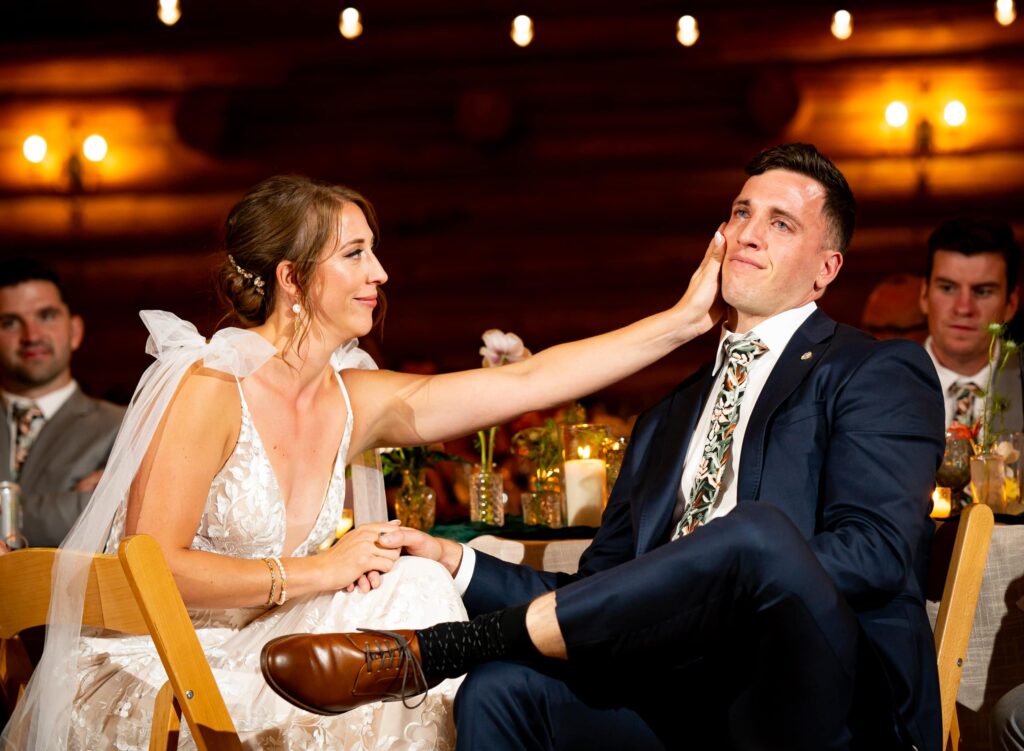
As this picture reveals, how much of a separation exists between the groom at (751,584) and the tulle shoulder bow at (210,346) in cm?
55

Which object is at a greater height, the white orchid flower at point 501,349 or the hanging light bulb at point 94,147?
the hanging light bulb at point 94,147

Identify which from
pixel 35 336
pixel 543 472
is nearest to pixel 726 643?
pixel 543 472

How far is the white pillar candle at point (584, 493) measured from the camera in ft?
11.6

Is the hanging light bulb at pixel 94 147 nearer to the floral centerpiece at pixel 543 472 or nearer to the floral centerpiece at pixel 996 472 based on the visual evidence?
the floral centerpiece at pixel 543 472

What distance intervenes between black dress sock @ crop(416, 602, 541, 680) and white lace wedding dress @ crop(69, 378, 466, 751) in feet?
0.54

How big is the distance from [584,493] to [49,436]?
2.66 metres

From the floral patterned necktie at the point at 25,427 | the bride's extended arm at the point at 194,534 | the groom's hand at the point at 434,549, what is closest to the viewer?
the bride's extended arm at the point at 194,534

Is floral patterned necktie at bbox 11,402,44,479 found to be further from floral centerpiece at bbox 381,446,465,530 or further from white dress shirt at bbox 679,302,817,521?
white dress shirt at bbox 679,302,817,521

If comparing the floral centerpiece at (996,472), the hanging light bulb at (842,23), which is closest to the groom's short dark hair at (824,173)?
the floral centerpiece at (996,472)

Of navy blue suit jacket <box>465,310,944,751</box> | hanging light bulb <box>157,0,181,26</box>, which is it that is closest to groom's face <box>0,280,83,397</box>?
hanging light bulb <box>157,0,181,26</box>

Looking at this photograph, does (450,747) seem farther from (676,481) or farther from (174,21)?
(174,21)

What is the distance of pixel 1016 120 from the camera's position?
6.43 metres

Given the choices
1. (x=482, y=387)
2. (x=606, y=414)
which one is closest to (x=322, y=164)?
(x=606, y=414)

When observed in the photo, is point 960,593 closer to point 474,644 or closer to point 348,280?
point 474,644
